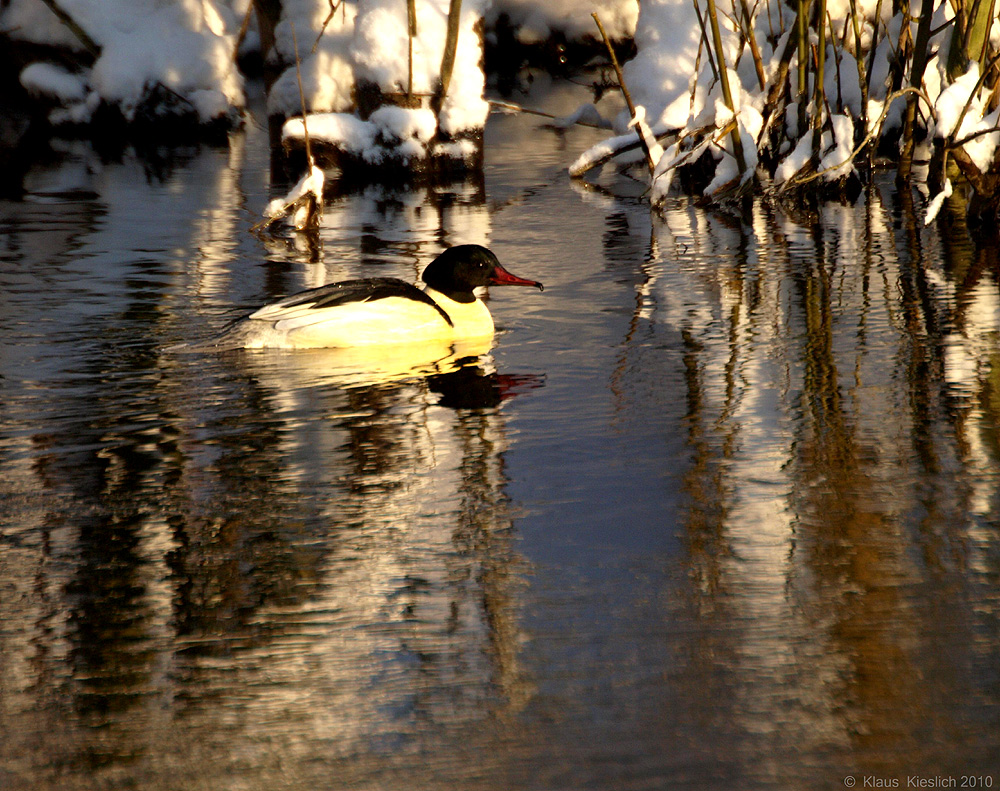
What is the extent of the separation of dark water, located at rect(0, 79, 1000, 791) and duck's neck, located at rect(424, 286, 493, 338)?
0.60 ft

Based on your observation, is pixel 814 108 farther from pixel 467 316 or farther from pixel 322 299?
pixel 322 299

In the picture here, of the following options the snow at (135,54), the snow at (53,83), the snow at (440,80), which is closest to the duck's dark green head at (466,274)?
the snow at (440,80)

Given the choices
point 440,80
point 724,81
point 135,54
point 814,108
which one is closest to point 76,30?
point 135,54

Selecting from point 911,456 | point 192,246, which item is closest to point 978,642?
point 911,456

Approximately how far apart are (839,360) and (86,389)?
3441mm

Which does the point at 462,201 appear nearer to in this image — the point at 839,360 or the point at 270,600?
the point at 839,360

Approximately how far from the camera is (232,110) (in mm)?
19094

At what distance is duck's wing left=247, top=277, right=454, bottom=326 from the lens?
258 inches

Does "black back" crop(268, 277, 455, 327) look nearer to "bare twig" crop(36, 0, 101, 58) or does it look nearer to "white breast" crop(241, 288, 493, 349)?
"white breast" crop(241, 288, 493, 349)

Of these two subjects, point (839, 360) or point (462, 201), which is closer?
point (839, 360)

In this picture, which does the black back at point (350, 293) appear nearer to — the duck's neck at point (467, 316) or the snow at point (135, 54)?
the duck's neck at point (467, 316)

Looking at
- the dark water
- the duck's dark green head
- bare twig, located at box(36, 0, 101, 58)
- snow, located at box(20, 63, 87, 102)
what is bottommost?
the dark water

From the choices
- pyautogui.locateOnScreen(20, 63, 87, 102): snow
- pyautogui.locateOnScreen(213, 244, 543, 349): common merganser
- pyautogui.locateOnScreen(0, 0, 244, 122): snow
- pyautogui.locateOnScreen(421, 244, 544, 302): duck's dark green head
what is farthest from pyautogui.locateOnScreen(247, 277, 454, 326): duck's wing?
pyautogui.locateOnScreen(20, 63, 87, 102): snow

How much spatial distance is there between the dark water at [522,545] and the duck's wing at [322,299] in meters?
0.22
